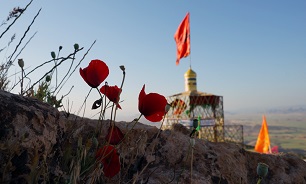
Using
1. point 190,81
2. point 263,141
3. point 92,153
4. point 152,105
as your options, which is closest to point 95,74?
point 152,105

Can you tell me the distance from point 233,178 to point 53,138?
1117mm

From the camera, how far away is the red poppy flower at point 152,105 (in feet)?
4.14

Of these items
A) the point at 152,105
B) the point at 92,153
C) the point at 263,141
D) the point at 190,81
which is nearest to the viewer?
the point at 152,105

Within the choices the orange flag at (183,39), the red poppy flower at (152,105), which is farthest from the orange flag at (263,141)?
the red poppy flower at (152,105)

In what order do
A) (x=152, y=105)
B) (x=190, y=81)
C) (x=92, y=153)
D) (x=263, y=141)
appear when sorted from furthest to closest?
(x=190, y=81), (x=263, y=141), (x=92, y=153), (x=152, y=105)

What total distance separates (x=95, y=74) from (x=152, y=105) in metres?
0.26

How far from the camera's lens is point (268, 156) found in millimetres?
2350

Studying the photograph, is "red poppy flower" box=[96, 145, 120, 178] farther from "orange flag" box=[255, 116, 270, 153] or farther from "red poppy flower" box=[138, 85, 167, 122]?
"orange flag" box=[255, 116, 270, 153]

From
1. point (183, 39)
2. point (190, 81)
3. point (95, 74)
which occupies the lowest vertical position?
point (95, 74)

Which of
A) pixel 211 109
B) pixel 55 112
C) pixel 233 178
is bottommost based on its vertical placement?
pixel 233 178

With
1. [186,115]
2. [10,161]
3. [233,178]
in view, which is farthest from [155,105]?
[186,115]

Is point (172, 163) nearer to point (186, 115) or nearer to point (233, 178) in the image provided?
point (233, 178)

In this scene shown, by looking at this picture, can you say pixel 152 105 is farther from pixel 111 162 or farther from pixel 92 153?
pixel 92 153

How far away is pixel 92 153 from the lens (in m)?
1.49
